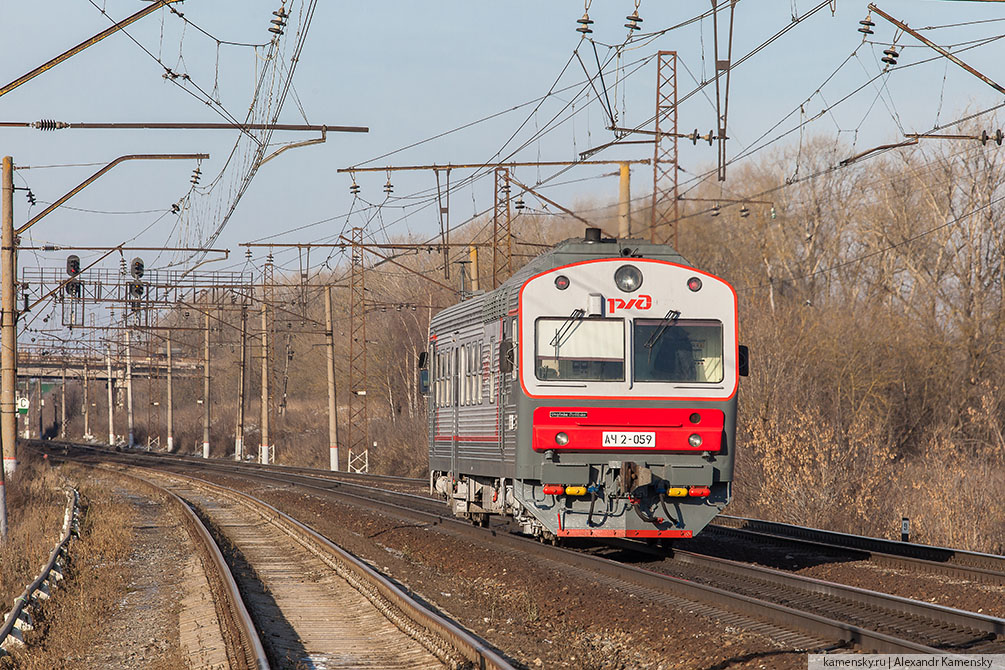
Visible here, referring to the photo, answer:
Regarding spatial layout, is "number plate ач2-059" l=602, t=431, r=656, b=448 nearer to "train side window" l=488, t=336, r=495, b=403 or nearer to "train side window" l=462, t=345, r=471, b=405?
"train side window" l=488, t=336, r=495, b=403

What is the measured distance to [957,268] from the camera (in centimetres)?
3894

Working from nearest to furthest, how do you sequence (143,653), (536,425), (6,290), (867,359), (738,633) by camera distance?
(738,633)
(143,653)
(536,425)
(6,290)
(867,359)

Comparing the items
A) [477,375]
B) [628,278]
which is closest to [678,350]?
[628,278]

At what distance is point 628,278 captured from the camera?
44.9 feet

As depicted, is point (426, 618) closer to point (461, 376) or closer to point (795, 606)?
point (795, 606)

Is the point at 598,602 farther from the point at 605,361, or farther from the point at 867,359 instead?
the point at 867,359

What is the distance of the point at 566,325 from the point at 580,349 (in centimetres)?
33

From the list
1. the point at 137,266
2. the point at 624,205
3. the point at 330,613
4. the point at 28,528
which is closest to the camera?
the point at 330,613

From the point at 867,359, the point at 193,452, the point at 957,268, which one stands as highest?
the point at 957,268

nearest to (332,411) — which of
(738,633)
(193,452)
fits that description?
(193,452)

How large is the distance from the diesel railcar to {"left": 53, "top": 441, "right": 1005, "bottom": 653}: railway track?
71 cm

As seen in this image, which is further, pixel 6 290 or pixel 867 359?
pixel 867 359

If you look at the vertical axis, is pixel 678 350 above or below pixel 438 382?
above

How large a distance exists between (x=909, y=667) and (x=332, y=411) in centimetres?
3725
